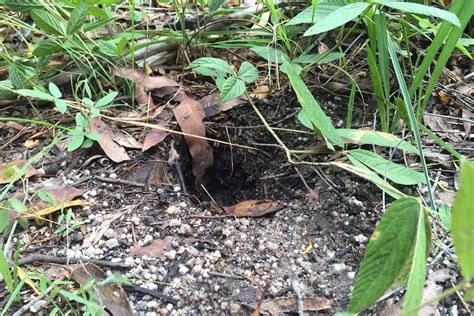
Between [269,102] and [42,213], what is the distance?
0.65 metres

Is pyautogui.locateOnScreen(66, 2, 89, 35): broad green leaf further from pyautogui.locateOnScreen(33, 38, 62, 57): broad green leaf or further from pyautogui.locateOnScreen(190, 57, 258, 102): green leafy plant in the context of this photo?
pyautogui.locateOnScreen(190, 57, 258, 102): green leafy plant

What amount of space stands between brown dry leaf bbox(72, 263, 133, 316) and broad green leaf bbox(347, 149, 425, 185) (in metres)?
0.53

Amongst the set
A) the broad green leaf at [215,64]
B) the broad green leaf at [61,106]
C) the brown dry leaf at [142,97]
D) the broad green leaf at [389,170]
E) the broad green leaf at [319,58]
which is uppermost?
the broad green leaf at [319,58]

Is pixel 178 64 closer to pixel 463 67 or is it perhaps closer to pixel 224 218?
pixel 224 218

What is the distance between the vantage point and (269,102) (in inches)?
55.4

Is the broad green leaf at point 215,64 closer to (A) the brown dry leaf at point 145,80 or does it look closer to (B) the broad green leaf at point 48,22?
(A) the brown dry leaf at point 145,80

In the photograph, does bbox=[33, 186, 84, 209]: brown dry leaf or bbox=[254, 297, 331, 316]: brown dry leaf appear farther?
bbox=[33, 186, 84, 209]: brown dry leaf

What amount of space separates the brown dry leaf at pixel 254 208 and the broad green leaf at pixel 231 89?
0.83 feet

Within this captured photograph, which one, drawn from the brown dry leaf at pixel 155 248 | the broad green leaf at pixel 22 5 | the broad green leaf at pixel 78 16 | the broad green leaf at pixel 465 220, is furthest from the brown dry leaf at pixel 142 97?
the broad green leaf at pixel 465 220

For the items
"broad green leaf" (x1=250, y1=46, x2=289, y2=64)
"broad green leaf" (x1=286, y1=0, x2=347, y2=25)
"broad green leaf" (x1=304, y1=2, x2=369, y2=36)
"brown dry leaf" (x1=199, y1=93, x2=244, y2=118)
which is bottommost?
"brown dry leaf" (x1=199, y1=93, x2=244, y2=118)

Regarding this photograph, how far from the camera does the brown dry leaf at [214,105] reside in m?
1.40

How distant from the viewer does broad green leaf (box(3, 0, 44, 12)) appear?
4.28 feet

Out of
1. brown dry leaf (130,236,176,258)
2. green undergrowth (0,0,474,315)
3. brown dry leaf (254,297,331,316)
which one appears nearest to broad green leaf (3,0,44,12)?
green undergrowth (0,0,474,315)

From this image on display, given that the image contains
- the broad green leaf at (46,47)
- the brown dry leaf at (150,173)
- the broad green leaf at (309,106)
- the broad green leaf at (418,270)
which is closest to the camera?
the broad green leaf at (418,270)
